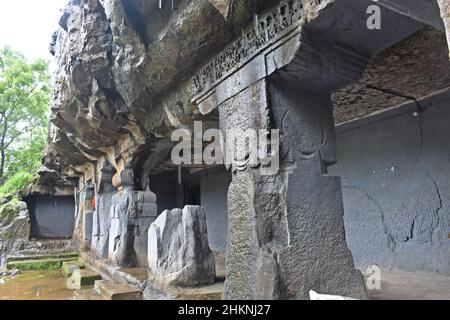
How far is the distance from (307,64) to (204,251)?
6.14ft

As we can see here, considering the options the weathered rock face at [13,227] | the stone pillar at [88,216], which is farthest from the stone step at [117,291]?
the weathered rock face at [13,227]

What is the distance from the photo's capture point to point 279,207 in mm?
2031

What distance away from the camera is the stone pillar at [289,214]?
6.36 ft

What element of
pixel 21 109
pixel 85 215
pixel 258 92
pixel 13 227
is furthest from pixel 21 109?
pixel 258 92

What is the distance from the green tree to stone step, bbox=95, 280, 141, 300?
11.6 metres

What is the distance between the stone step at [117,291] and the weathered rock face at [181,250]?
0.83 ft

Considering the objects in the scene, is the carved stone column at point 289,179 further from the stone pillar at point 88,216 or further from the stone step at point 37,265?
the stone pillar at point 88,216

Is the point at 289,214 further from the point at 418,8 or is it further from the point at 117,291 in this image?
the point at 117,291

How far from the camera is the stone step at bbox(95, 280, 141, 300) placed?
317cm

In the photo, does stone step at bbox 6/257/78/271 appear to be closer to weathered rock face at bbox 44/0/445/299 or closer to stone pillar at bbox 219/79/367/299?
weathered rock face at bbox 44/0/445/299

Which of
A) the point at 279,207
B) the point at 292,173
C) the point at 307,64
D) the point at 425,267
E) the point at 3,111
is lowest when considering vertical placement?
the point at 425,267

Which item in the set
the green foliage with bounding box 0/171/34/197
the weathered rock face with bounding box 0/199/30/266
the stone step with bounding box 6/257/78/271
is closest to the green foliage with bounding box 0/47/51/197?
the green foliage with bounding box 0/171/34/197
